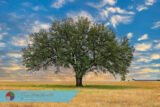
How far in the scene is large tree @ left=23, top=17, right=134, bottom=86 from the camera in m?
75.5

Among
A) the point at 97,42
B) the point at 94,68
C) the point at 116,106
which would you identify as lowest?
the point at 116,106

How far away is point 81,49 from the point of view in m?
76.6

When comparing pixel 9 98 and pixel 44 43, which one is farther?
pixel 44 43

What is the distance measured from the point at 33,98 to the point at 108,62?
150 feet

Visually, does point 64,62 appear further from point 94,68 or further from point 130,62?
point 130,62

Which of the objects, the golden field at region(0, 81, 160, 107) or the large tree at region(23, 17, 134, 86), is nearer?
the golden field at region(0, 81, 160, 107)

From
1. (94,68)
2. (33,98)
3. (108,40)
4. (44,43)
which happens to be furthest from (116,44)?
(33,98)

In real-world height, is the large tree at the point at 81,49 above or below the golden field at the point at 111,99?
above

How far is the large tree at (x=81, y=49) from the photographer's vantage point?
75500 mm

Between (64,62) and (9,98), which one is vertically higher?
(64,62)

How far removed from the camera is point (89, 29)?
77125 mm

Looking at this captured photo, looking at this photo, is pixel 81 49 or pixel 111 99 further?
pixel 81 49

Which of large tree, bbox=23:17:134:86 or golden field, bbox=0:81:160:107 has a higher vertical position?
large tree, bbox=23:17:134:86

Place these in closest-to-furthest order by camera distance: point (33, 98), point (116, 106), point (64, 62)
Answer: point (116, 106) < point (33, 98) < point (64, 62)
